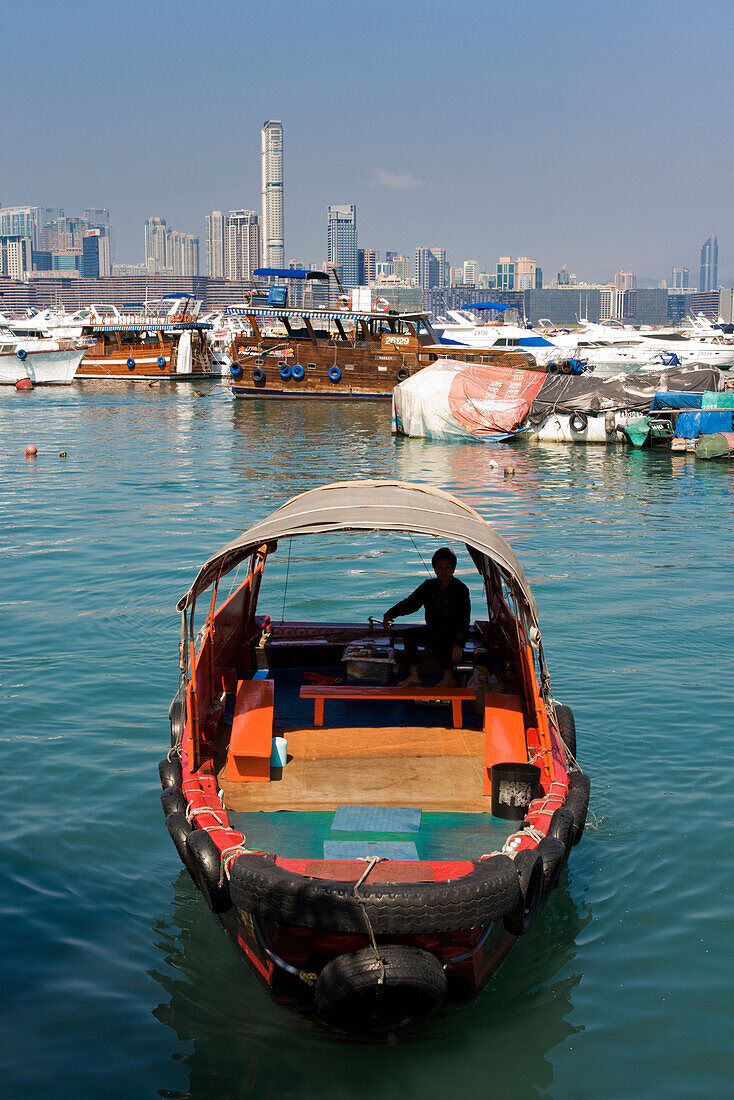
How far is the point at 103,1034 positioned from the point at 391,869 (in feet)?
6.27

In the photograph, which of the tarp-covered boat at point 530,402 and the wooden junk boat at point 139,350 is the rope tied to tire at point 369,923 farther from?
the wooden junk boat at point 139,350

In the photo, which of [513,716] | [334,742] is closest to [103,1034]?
[334,742]

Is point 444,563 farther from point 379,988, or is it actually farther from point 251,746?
point 379,988

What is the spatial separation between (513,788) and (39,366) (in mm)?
54471

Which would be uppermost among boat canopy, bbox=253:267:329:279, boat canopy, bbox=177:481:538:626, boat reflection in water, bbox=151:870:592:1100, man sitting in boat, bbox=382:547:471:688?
boat canopy, bbox=253:267:329:279

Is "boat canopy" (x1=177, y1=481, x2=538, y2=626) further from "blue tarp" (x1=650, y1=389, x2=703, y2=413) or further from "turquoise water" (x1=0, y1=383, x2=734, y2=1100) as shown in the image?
"blue tarp" (x1=650, y1=389, x2=703, y2=413)

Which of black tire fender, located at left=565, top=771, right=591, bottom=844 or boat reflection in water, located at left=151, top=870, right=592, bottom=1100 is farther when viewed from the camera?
Answer: black tire fender, located at left=565, top=771, right=591, bottom=844

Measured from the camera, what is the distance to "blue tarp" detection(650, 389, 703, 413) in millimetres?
32188

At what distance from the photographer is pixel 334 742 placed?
25.2 feet

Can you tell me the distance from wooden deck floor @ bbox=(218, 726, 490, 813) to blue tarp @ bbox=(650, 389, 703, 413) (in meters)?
26.8

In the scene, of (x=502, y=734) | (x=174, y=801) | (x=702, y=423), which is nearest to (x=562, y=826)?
(x=502, y=734)

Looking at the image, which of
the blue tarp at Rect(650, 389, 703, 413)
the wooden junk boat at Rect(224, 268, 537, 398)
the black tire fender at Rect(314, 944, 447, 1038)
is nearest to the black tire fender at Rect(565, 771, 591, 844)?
the black tire fender at Rect(314, 944, 447, 1038)

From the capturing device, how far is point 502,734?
7.18m

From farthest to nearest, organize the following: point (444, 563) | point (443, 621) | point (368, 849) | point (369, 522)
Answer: point (443, 621) < point (444, 563) < point (369, 522) < point (368, 849)
